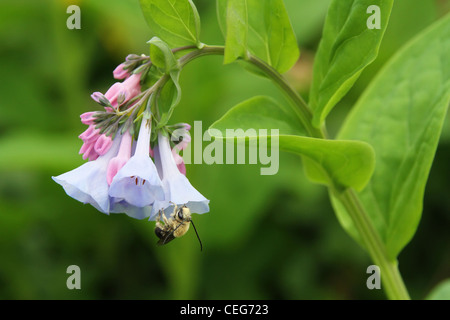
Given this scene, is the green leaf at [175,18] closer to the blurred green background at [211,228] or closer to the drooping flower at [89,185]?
the drooping flower at [89,185]

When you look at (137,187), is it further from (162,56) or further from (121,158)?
(162,56)

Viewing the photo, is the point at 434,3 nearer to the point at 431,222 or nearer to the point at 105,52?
the point at 431,222

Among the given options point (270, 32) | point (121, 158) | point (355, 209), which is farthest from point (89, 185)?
point (355, 209)

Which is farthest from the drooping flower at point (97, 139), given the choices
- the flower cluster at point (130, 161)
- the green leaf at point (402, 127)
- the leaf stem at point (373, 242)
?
the green leaf at point (402, 127)

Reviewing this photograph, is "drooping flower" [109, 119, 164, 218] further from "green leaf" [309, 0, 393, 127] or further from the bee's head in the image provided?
"green leaf" [309, 0, 393, 127]
